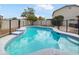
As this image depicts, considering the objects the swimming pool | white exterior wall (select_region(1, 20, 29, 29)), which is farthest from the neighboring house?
white exterior wall (select_region(1, 20, 29, 29))

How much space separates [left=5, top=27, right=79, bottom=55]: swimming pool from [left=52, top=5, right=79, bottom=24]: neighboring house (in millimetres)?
393

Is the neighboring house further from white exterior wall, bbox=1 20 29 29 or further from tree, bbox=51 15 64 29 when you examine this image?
white exterior wall, bbox=1 20 29 29

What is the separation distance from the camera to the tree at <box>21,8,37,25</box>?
13.3 ft

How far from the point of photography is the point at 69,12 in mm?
4086

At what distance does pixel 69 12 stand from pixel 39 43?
0.95 metres

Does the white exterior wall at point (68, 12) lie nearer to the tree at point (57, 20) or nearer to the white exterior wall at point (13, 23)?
the tree at point (57, 20)

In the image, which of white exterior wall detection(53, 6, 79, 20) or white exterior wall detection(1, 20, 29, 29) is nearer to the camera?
white exterior wall detection(53, 6, 79, 20)

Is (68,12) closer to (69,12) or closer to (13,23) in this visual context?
(69,12)

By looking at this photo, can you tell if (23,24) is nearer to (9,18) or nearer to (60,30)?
(9,18)

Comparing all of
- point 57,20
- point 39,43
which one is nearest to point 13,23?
point 39,43
